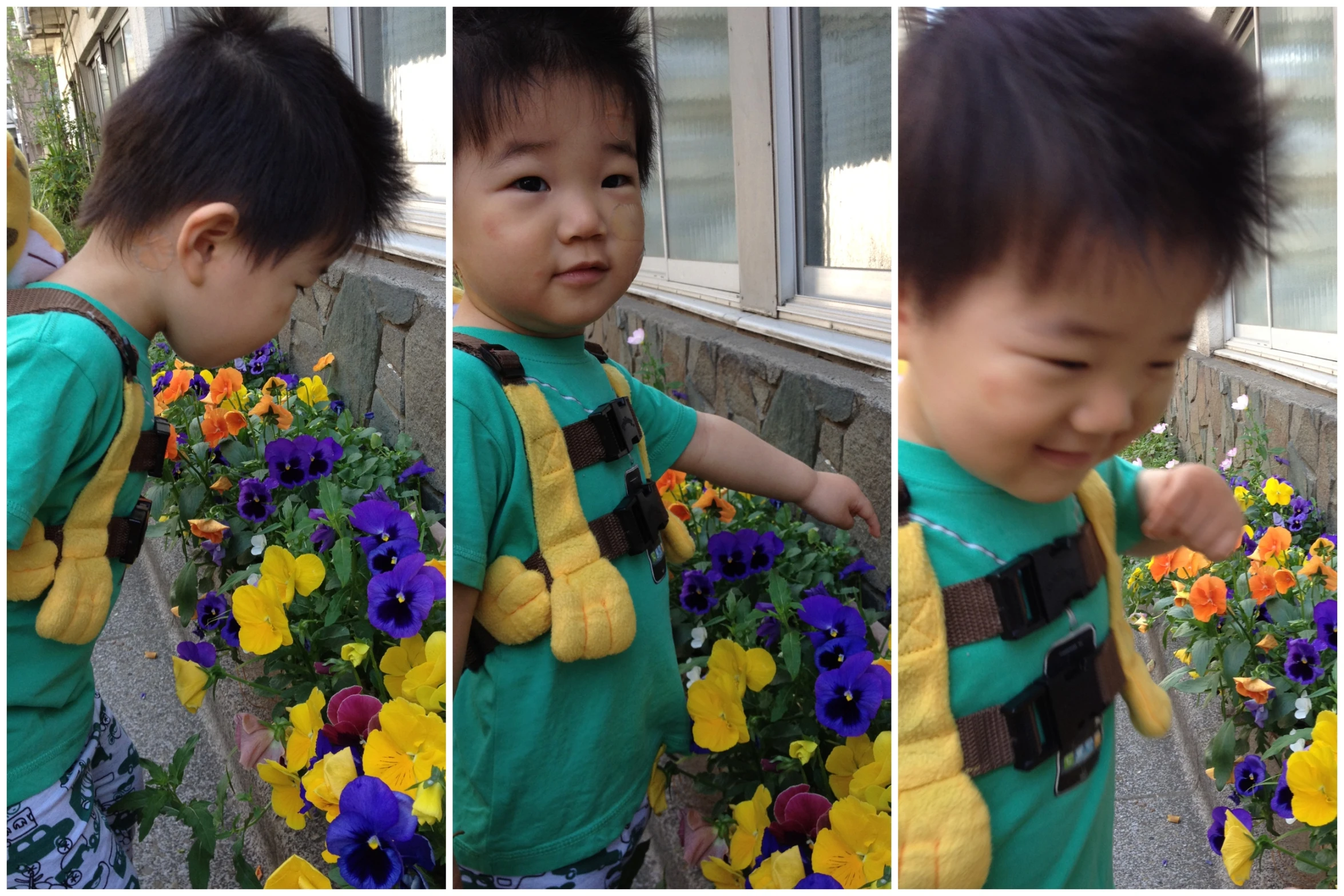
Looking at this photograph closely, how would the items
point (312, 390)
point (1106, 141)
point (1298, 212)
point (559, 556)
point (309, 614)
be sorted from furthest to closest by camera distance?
1. point (309, 614)
2. point (312, 390)
3. point (559, 556)
4. point (1298, 212)
5. point (1106, 141)

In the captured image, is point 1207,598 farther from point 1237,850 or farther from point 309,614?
point 309,614

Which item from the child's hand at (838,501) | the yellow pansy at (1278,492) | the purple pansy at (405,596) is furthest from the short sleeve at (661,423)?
the yellow pansy at (1278,492)

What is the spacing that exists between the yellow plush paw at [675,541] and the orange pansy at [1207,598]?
389 mm

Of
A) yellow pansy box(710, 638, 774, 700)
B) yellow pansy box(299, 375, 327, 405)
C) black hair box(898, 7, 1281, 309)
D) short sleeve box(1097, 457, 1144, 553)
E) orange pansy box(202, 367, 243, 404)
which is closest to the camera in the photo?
black hair box(898, 7, 1281, 309)

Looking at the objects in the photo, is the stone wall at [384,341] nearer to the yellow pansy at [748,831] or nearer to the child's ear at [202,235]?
the child's ear at [202,235]

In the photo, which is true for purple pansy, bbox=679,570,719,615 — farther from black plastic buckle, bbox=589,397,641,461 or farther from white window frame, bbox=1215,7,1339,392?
white window frame, bbox=1215,7,1339,392

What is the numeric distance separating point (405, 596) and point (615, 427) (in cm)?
29

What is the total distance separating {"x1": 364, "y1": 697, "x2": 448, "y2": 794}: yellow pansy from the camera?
0.72 m

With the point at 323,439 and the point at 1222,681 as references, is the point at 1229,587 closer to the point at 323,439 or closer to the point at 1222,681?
the point at 1222,681

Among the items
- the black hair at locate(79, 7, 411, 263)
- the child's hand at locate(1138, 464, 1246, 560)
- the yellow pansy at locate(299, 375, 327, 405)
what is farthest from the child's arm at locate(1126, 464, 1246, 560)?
the yellow pansy at locate(299, 375, 327, 405)

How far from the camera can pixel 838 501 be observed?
0.73 meters

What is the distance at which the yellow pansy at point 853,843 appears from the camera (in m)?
0.66

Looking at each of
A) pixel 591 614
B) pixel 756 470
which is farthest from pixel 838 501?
pixel 591 614

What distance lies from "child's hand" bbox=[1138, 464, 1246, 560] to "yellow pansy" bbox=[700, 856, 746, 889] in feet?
1.45
